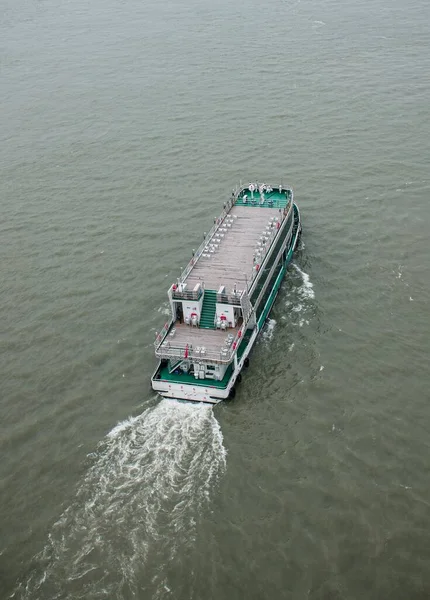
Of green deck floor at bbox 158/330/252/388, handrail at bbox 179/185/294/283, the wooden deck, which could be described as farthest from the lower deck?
handrail at bbox 179/185/294/283

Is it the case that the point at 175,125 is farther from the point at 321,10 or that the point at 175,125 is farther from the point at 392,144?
the point at 321,10

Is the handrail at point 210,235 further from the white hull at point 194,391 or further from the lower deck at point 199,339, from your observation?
the white hull at point 194,391

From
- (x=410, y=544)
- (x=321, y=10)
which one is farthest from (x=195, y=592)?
(x=321, y=10)

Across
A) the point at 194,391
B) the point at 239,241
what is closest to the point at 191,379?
the point at 194,391

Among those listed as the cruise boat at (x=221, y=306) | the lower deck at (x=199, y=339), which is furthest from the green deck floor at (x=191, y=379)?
the lower deck at (x=199, y=339)

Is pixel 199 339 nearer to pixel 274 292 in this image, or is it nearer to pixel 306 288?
pixel 274 292

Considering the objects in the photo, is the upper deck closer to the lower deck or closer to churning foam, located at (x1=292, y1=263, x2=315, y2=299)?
the lower deck
